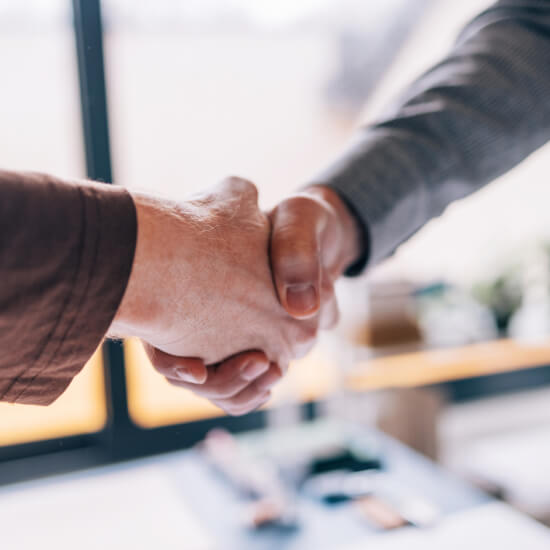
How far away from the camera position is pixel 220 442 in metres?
1.20

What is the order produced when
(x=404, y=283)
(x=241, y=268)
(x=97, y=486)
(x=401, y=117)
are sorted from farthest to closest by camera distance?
1. (x=404, y=283)
2. (x=97, y=486)
3. (x=401, y=117)
4. (x=241, y=268)

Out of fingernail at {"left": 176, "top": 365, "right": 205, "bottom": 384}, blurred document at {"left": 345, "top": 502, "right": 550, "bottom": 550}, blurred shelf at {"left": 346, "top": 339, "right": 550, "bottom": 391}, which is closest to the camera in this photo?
fingernail at {"left": 176, "top": 365, "right": 205, "bottom": 384}

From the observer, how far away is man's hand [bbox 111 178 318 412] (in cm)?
48

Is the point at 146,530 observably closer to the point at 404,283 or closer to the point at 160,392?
the point at 160,392

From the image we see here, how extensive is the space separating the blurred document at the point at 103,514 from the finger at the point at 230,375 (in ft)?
1.26

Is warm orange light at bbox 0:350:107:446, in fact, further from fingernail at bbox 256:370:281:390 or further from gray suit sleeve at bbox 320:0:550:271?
gray suit sleeve at bbox 320:0:550:271

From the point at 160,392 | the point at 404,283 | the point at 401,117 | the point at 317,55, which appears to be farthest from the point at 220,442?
the point at 317,55

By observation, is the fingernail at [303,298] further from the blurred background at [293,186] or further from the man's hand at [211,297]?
the blurred background at [293,186]

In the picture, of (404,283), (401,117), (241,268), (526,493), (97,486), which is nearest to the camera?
(241,268)

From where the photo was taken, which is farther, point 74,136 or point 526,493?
point 526,493

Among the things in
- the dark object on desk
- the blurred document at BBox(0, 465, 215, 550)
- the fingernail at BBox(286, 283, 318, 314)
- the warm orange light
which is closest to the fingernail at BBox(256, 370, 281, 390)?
the fingernail at BBox(286, 283, 318, 314)

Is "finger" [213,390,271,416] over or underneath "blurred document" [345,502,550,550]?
over

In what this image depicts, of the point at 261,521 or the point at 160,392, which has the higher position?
the point at 160,392

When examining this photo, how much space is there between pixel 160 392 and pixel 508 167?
0.96m
